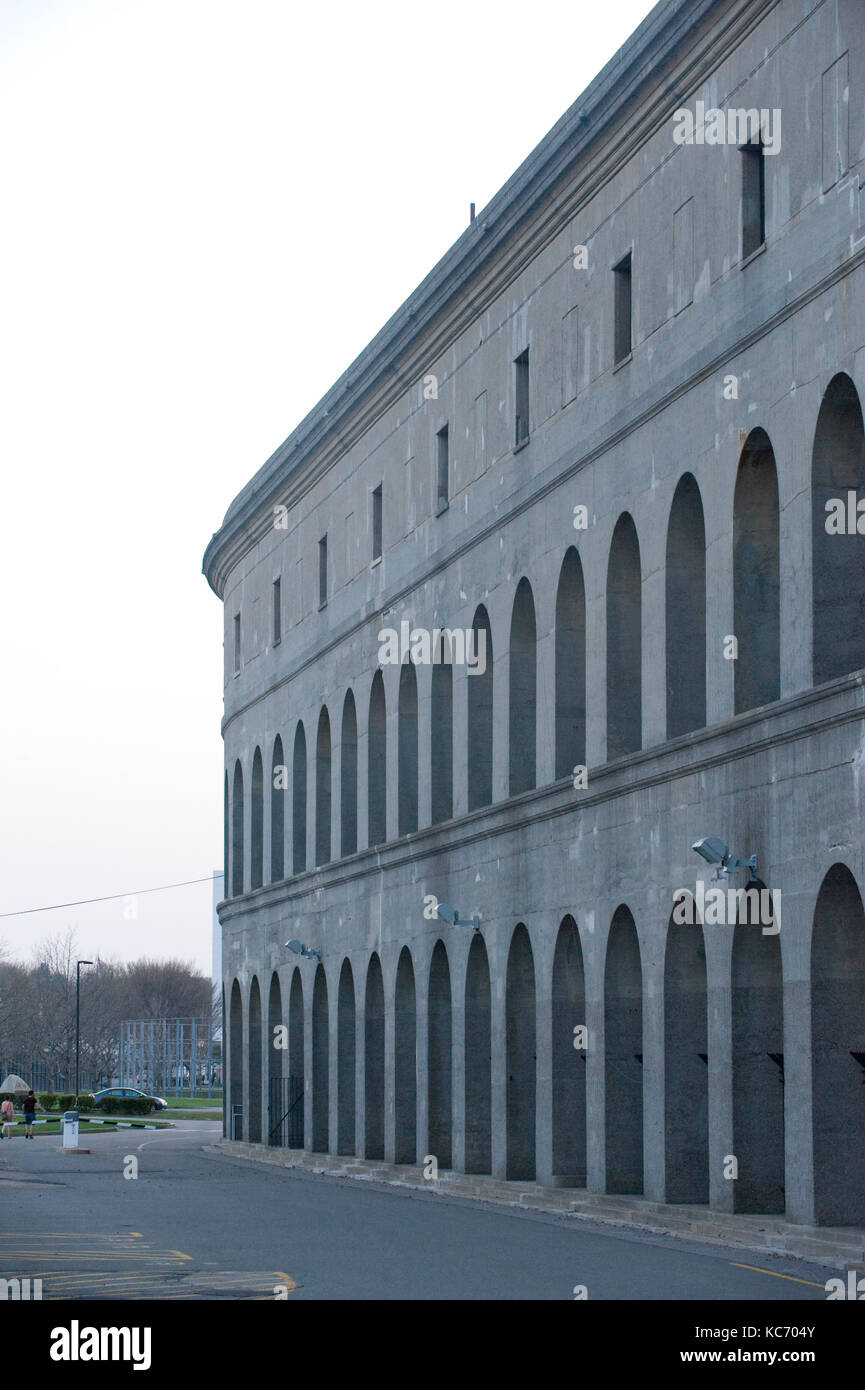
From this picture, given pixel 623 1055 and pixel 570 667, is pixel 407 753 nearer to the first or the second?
pixel 570 667

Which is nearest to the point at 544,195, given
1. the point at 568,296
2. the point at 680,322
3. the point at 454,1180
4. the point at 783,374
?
the point at 568,296

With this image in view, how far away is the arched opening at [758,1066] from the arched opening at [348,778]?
71.6ft

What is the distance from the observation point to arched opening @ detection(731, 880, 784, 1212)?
1046 inches

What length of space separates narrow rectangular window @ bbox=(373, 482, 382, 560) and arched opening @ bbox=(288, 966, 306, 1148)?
11.2 meters

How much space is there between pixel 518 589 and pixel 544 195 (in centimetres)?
644

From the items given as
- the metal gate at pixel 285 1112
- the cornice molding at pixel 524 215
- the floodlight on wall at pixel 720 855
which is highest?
the cornice molding at pixel 524 215

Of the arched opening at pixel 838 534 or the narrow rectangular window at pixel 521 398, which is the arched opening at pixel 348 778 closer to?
the narrow rectangular window at pixel 521 398

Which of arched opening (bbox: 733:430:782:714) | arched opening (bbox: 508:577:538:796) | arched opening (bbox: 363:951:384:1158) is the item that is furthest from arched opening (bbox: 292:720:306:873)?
arched opening (bbox: 733:430:782:714)

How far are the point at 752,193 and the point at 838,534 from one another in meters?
5.40

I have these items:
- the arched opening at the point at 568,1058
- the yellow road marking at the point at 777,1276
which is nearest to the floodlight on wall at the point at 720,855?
the yellow road marking at the point at 777,1276

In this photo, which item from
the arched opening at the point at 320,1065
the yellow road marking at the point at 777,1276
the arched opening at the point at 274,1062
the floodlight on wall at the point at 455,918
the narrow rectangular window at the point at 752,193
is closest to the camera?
the yellow road marking at the point at 777,1276

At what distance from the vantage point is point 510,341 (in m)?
37.4

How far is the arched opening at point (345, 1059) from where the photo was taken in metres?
46.9
